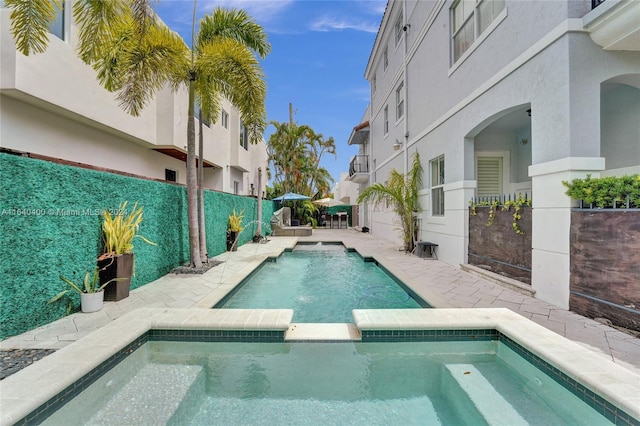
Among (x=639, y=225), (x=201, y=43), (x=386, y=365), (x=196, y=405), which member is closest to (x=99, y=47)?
(x=201, y=43)

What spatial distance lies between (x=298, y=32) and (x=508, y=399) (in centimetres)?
1254

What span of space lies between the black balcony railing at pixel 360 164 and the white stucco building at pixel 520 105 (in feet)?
26.6

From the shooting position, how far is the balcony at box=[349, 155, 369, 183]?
19.9m

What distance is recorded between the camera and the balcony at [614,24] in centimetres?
363

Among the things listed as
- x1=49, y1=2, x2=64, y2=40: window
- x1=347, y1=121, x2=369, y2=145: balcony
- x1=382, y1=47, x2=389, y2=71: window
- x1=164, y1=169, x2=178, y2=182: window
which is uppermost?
x1=382, y1=47, x2=389, y2=71: window

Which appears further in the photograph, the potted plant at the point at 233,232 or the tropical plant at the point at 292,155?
the tropical plant at the point at 292,155

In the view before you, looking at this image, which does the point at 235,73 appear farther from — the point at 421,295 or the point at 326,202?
the point at 326,202

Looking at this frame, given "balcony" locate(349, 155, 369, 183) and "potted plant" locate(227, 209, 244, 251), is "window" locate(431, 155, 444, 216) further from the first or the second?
"balcony" locate(349, 155, 369, 183)

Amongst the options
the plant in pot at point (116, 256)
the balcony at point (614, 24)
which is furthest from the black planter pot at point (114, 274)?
the balcony at point (614, 24)

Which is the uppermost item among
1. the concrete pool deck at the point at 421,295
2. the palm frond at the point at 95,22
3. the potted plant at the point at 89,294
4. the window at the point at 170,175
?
the palm frond at the point at 95,22

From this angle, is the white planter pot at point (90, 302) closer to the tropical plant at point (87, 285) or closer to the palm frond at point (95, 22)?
the tropical plant at point (87, 285)

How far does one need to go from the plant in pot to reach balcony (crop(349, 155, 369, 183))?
1626 centimetres

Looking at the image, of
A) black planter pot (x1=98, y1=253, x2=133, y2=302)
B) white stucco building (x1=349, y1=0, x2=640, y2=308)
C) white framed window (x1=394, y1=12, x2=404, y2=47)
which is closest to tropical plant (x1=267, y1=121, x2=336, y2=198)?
white framed window (x1=394, y1=12, x2=404, y2=47)

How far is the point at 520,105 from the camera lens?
524 cm
